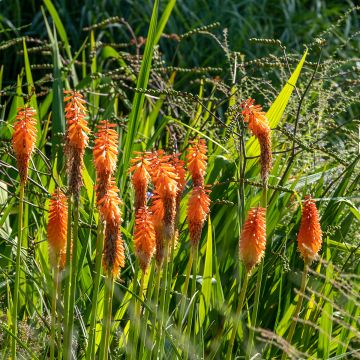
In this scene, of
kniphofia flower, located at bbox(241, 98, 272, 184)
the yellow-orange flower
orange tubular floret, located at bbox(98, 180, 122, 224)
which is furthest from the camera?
kniphofia flower, located at bbox(241, 98, 272, 184)

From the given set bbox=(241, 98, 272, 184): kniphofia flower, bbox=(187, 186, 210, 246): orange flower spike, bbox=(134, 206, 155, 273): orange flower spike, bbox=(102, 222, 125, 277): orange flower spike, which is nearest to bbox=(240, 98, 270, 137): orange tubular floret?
bbox=(241, 98, 272, 184): kniphofia flower

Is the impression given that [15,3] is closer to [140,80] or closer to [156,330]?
[140,80]

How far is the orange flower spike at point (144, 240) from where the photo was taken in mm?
2059

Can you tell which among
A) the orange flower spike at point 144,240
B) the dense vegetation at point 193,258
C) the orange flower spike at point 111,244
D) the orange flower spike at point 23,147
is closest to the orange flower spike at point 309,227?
the dense vegetation at point 193,258

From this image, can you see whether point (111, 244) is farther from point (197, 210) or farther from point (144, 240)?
point (197, 210)

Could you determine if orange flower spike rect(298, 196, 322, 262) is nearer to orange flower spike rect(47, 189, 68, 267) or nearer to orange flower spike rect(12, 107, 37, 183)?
orange flower spike rect(47, 189, 68, 267)

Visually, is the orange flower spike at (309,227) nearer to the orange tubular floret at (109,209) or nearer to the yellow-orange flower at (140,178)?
the yellow-orange flower at (140,178)

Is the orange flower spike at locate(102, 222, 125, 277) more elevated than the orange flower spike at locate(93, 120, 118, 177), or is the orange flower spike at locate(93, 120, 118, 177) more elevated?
the orange flower spike at locate(93, 120, 118, 177)

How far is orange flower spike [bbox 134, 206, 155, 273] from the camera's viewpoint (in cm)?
206

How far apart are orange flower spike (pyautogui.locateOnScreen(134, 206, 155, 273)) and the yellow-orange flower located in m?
0.03

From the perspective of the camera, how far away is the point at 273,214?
124 inches

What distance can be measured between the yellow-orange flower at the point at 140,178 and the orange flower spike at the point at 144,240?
27 millimetres

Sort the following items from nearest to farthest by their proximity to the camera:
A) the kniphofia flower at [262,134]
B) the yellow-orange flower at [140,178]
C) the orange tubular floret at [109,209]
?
the orange tubular floret at [109,209] → the yellow-orange flower at [140,178] → the kniphofia flower at [262,134]

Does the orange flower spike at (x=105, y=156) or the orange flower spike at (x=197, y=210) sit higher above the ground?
the orange flower spike at (x=105, y=156)
